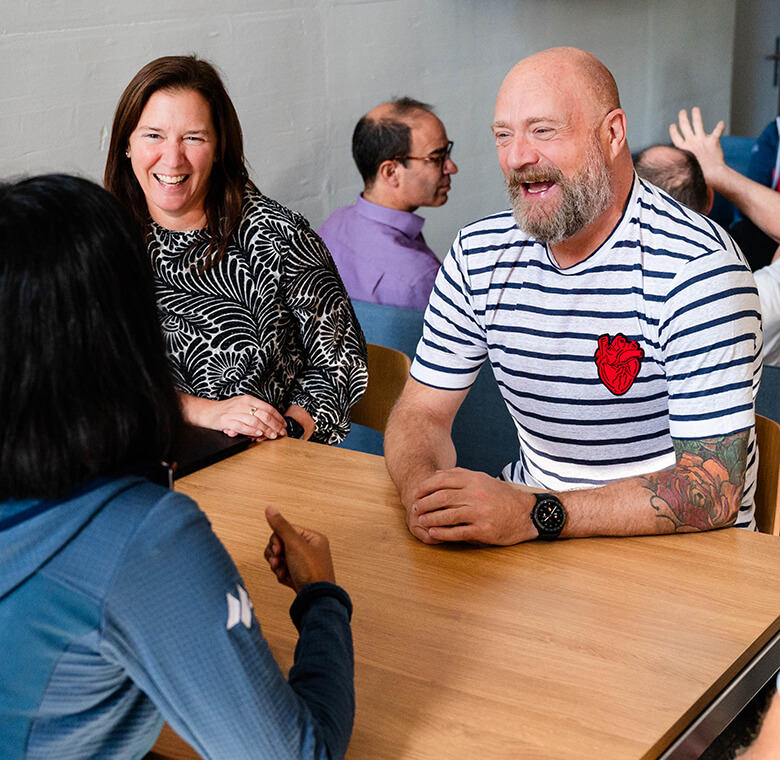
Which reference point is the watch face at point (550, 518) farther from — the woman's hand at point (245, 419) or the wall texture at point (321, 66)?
the wall texture at point (321, 66)

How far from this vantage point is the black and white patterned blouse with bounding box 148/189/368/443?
2.11 meters

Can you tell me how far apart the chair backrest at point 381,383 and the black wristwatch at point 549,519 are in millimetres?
949

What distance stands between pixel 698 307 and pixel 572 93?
1.53ft

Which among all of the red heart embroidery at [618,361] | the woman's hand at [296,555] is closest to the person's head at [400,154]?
the red heart embroidery at [618,361]

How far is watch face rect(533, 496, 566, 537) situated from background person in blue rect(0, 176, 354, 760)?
0.61 metres

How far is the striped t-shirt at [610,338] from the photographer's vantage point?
1502 mm

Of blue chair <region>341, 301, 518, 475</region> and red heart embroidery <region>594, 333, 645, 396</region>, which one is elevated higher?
red heart embroidery <region>594, 333, 645, 396</region>

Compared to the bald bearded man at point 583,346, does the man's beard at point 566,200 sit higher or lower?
higher

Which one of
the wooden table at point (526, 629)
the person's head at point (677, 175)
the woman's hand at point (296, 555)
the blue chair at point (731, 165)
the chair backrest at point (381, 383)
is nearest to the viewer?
the wooden table at point (526, 629)

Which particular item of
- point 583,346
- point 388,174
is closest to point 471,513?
point 583,346

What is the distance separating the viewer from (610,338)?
165 cm

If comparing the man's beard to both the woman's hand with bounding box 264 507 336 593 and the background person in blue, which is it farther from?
the background person in blue

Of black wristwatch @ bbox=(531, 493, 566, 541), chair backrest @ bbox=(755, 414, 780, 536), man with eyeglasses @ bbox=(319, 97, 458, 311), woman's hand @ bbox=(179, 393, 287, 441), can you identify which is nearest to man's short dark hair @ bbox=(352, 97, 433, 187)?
man with eyeglasses @ bbox=(319, 97, 458, 311)

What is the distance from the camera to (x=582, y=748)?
96 cm
